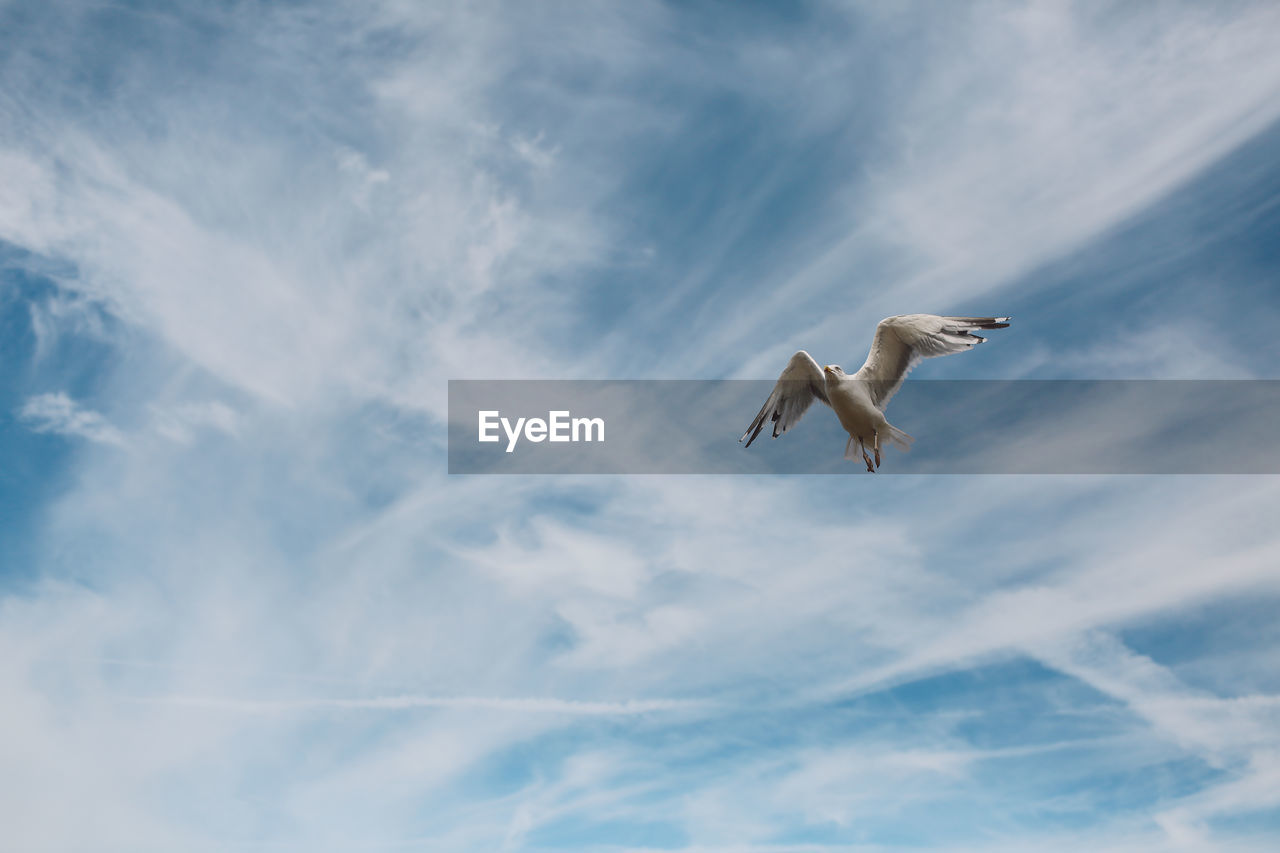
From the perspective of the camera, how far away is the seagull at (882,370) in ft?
109

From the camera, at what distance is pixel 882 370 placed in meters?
34.9

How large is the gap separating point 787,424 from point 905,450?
520 centimetres

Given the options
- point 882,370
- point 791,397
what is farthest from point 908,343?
point 791,397

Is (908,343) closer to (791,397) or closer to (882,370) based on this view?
(882,370)

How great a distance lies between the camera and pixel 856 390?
33344 mm

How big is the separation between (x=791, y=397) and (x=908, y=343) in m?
4.96

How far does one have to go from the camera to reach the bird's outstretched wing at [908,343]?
34156mm

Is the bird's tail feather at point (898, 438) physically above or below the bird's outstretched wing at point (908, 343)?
below

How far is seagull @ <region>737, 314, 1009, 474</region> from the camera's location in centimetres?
3325

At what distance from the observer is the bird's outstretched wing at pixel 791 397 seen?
35.1m

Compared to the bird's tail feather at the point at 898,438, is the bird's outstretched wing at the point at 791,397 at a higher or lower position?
higher

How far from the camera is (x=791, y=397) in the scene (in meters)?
36.2

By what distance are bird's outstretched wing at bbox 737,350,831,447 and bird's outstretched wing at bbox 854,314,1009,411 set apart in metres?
1.87

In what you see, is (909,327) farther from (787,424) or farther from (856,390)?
(787,424)
